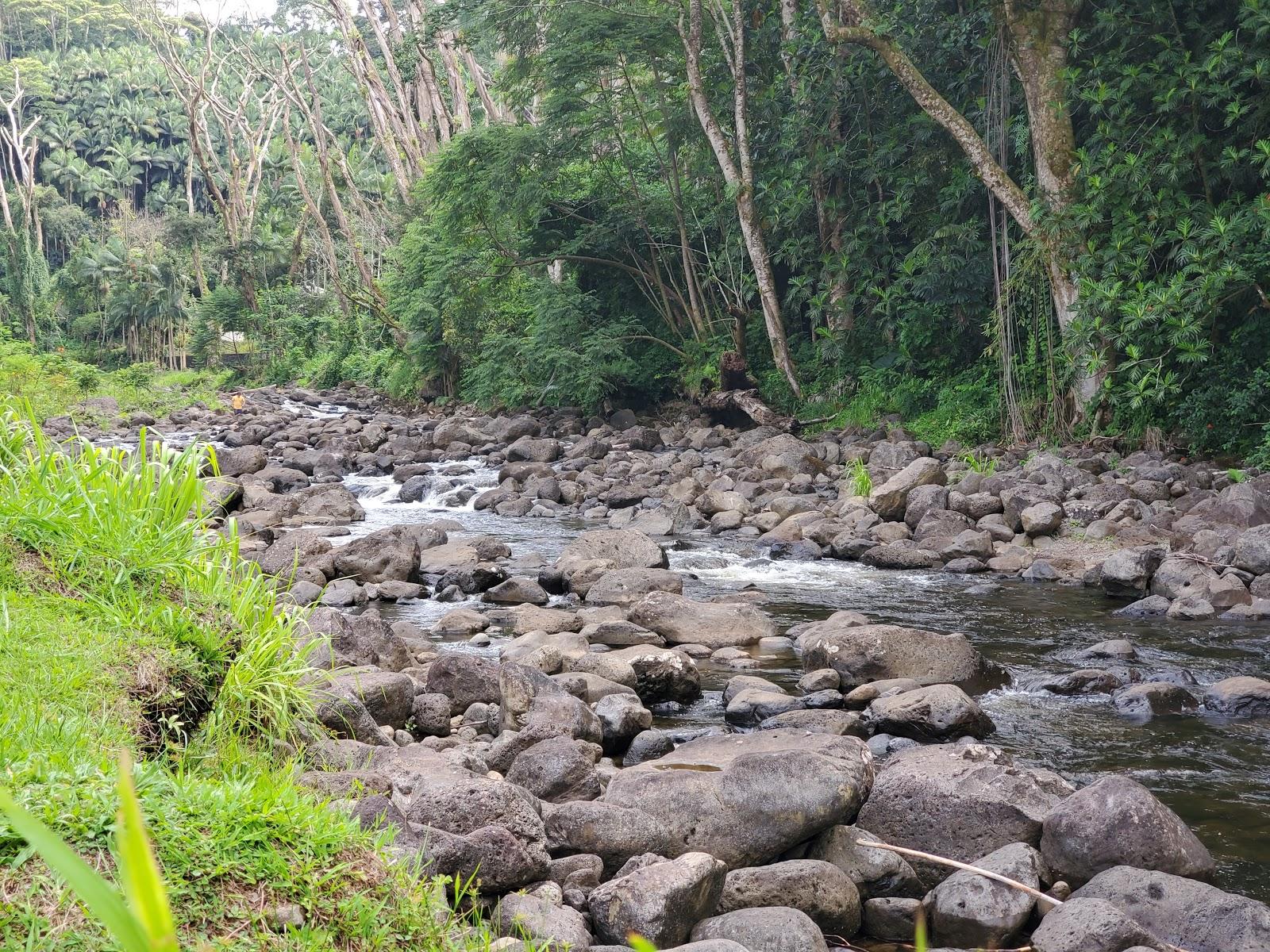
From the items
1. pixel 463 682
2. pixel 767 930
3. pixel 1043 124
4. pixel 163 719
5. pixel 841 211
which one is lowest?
pixel 767 930

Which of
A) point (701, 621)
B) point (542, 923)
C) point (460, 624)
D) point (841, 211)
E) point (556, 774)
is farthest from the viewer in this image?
point (841, 211)

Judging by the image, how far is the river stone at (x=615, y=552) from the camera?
9.73 metres

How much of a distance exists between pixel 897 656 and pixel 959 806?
2.21 metres

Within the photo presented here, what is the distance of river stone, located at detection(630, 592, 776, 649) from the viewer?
777 cm

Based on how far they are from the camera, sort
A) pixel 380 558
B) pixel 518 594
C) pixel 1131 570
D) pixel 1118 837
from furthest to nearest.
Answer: pixel 380 558 < pixel 518 594 < pixel 1131 570 < pixel 1118 837

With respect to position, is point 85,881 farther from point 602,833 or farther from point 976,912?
point 976,912

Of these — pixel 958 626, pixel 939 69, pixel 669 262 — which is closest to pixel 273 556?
pixel 958 626

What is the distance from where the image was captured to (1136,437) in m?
12.7

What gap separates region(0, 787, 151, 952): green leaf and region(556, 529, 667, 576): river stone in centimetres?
904

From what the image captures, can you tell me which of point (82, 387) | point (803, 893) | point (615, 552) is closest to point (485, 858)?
point (803, 893)

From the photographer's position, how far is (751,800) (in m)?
4.28

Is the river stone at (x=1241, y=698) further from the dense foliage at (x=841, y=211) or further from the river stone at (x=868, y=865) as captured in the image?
the dense foliage at (x=841, y=211)

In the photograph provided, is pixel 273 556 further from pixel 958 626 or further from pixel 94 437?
pixel 94 437

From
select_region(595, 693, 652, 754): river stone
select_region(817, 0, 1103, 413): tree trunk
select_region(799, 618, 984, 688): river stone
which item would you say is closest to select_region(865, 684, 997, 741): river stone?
select_region(799, 618, 984, 688): river stone
